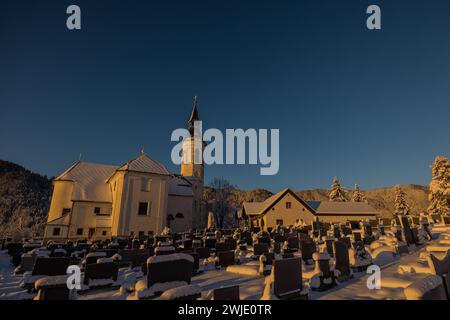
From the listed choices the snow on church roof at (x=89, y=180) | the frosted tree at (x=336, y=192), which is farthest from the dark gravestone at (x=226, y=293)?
the frosted tree at (x=336, y=192)

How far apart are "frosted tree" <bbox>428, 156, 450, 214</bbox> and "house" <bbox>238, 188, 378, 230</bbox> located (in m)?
8.67

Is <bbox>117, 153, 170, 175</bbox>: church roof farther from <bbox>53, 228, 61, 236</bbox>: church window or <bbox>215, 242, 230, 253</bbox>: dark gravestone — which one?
<bbox>215, 242, 230, 253</bbox>: dark gravestone

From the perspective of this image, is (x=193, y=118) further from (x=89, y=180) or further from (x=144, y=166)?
(x=89, y=180)

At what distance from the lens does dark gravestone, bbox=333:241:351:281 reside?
892cm

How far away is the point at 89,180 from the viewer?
42.8 meters

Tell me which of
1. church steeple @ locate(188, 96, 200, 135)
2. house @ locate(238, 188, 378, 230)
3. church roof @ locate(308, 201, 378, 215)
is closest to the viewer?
house @ locate(238, 188, 378, 230)

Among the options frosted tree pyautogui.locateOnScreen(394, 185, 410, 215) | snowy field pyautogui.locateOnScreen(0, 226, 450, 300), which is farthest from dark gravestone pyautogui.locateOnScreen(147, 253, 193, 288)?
frosted tree pyautogui.locateOnScreen(394, 185, 410, 215)

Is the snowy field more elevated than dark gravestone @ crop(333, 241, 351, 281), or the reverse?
dark gravestone @ crop(333, 241, 351, 281)

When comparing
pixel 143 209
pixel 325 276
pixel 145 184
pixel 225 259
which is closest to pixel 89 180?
pixel 145 184

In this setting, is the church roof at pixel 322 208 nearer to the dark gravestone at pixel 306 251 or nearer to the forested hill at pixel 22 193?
the dark gravestone at pixel 306 251

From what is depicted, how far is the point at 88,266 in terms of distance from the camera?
941 centimetres
